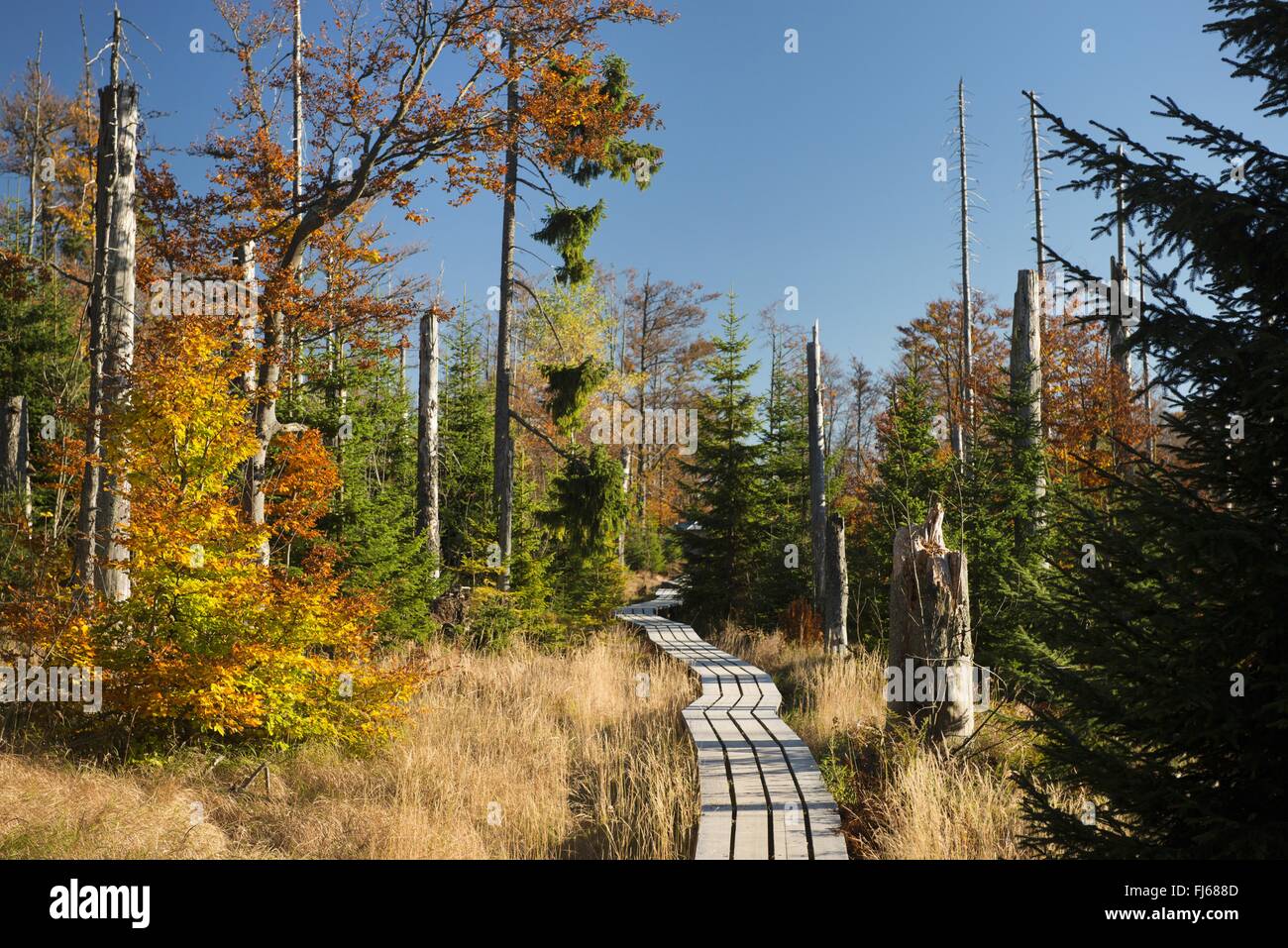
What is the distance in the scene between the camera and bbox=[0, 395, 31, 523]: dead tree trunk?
14.2 meters

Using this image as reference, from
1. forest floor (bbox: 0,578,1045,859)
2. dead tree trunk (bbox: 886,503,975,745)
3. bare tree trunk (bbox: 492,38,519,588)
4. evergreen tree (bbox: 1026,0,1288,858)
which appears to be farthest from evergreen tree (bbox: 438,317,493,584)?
evergreen tree (bbox: 1026,0,1288,858)

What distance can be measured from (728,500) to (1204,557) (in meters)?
12.8

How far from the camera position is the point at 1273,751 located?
279cm

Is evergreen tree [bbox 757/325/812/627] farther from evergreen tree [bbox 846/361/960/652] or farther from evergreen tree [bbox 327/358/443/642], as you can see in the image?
evergreen tree [bbox 327/358/443/642]

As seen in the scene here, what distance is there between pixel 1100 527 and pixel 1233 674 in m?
0.67

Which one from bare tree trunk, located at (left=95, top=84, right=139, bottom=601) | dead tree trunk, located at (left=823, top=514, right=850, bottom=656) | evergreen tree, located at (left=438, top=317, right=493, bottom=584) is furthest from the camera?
evergreen tree, located at (left=438, top=317, right=493, bottom=584)

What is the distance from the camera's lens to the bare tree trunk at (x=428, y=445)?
507 inches

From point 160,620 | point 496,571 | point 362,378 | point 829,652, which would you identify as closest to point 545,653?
point 496,571

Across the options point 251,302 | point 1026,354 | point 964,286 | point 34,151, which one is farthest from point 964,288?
point 34,151

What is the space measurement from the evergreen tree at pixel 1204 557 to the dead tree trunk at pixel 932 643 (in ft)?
11.2

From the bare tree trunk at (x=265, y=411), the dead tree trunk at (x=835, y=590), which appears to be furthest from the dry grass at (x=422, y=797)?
the dead tree trunk at (x=835, y=590)

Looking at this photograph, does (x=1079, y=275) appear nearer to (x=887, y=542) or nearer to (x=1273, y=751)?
(x=1273, y=751)

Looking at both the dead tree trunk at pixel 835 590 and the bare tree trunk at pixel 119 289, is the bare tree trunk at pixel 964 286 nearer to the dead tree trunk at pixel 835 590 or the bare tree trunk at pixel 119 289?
the dead tree trunk at pixel 835 590

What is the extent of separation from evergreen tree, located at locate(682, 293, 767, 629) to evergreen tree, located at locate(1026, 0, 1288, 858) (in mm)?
12358
